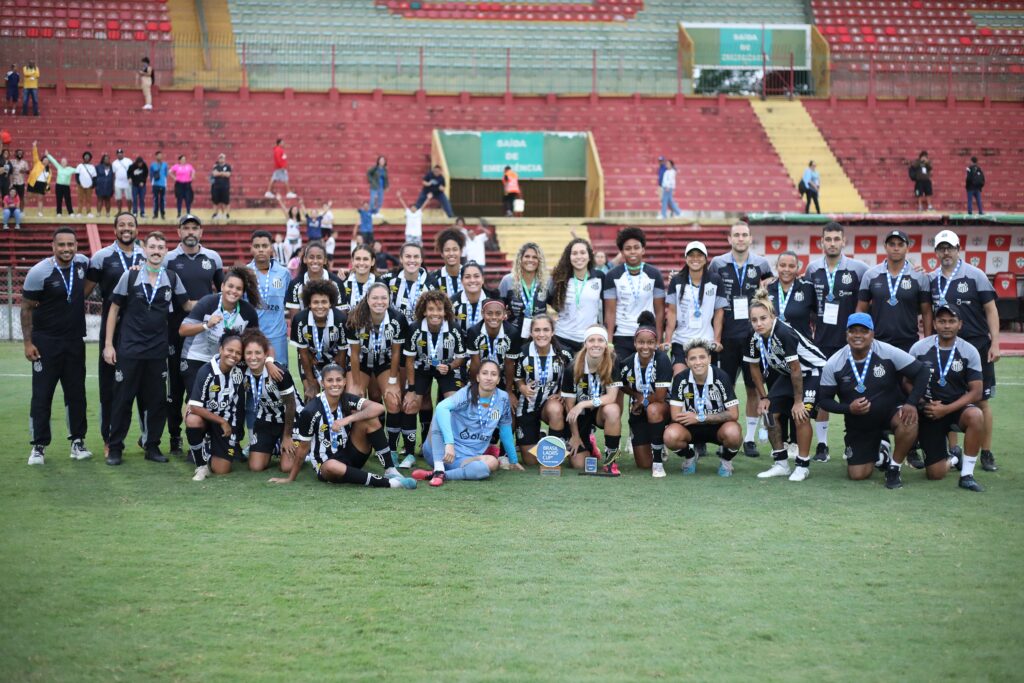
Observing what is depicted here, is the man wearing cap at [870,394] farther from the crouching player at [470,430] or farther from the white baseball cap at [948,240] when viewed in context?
the crouching player at [470,430]

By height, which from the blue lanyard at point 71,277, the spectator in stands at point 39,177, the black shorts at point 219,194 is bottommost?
the blue lanyard at point 71,277

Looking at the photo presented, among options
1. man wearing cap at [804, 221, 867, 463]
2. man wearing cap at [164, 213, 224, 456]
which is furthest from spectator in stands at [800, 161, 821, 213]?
man wearing cap at [164, 213, 224, 456]

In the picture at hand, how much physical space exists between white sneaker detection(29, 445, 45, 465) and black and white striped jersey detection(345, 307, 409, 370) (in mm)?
2745

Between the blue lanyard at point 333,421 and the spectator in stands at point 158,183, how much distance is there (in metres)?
19.9

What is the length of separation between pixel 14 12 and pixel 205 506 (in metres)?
32.3

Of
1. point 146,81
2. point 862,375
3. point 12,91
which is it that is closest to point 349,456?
point 862,375

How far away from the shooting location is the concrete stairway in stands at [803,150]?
31797 millimetres

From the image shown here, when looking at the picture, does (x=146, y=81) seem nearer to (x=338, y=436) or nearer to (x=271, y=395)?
(x=271, y=395)

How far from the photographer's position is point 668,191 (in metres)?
28.9

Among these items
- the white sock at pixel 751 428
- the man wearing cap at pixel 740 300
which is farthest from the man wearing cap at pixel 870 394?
the white sock at pixel 751 428

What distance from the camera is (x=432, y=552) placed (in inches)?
270

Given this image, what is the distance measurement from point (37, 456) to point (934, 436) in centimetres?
740

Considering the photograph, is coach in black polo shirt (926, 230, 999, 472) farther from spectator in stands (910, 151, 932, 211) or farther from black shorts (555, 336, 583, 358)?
spectator in stands (910, 151, 932, 211)

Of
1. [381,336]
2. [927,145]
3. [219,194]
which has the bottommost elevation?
[381,336]
